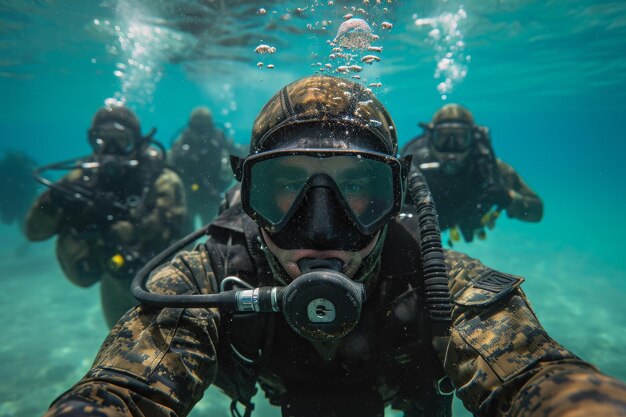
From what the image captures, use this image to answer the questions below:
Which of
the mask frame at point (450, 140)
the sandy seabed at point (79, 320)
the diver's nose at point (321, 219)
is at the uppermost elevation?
the mask frame at point (450, 140)

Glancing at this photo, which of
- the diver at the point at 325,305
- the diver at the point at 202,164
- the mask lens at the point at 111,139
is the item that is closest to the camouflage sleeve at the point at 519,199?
the diver at the point at 325,305

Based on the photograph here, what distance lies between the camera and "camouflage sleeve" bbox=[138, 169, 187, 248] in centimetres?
716

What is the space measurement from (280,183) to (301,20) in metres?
15.1

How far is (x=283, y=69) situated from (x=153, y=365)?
2640cm

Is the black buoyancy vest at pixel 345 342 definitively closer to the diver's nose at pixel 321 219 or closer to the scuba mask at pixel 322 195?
the scuba mask at pixel 322 195

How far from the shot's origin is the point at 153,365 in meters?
1.87

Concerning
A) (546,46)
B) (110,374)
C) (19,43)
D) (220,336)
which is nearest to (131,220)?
(220,336)

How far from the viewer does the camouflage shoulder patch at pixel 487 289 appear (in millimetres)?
2027

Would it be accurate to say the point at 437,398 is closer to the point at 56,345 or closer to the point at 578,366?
the point at 578,366

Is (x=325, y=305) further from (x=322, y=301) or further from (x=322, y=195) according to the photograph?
(x=322, y=195)

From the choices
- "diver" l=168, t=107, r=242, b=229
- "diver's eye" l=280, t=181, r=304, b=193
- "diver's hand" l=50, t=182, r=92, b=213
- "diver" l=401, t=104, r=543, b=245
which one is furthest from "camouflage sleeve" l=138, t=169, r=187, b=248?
"diver's eye" l=280, t=181, r=304, b=193

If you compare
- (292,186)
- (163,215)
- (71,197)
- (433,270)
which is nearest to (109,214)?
(71,197)

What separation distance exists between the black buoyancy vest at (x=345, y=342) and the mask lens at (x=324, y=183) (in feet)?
1.37

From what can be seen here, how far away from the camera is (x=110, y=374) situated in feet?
5.83
